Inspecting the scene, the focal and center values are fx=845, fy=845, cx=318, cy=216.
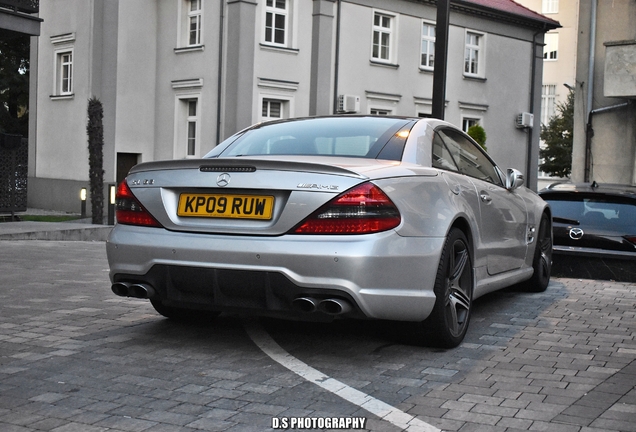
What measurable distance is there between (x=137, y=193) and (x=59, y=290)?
299cm

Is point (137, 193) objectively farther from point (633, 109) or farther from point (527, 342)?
point (633, 109)

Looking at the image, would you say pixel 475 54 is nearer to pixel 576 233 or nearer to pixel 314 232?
pixel 576 233

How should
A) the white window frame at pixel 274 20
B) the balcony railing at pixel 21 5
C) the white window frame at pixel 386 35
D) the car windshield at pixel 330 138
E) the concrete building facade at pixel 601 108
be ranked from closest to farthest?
the car windshield at pixel 330 138 → the balcony railing at pixel 21 5 → the concrete building facade at pixel 601 108 → the white window frame at pixel 274 20 → the white window frame at pixel 386 35

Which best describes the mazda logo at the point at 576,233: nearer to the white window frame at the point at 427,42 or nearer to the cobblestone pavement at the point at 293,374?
the cobblestone pavement at the point at 293,374

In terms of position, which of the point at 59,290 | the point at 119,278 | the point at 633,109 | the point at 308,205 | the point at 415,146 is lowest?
the point at 59,290

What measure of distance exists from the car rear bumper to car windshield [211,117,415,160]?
798 millimetres

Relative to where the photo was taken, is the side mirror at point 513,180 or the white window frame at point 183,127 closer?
the side mirror at point 513,180

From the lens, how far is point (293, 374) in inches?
181

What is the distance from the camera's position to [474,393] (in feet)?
14.1

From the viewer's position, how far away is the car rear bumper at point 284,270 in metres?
4.58

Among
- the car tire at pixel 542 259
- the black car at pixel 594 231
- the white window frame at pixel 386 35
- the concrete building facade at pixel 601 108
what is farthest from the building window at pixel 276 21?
the car tire at pixel 542 259

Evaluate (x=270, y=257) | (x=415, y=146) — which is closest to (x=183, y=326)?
(x=270, y=257)

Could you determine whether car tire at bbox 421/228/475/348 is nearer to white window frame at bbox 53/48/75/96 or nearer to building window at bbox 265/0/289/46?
building window at bbox 265/0/289/46
